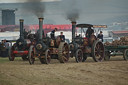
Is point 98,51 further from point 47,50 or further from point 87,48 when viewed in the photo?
point 47,50

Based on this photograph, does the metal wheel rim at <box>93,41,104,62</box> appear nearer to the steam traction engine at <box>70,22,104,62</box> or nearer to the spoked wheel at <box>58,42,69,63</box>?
the steam traction engine at <box>70,22,104,62</box>

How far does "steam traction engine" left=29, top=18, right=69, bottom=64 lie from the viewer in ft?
63.2

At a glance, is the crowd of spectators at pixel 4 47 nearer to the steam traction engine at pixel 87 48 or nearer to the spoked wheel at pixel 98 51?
the steam traction engine at pixel 87 48

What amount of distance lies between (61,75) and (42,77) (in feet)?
3.03

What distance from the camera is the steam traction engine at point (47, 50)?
19250 mm

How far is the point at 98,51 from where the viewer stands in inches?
843

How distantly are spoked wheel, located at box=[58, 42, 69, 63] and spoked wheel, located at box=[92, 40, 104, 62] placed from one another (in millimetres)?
1535

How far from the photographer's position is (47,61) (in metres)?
19.3

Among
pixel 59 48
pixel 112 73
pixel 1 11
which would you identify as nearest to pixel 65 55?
pixel 59 48

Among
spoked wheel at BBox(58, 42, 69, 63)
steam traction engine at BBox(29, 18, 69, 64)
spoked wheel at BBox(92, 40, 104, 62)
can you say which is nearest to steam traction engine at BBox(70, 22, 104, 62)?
spoked wheel at BBox(92, 40, 104, 62)

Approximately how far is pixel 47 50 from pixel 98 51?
359 cm

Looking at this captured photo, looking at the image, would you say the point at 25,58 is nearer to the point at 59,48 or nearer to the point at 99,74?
the point at 59,48

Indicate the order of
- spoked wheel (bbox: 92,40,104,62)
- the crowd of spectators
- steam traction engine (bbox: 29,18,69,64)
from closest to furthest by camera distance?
steam traction engine (bbox: 29,18,69,64) < spoked wheel (bbox: 92,40,104,62) < the crowd of spectators

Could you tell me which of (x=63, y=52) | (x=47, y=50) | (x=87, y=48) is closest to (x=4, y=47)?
(x=87, y=48)
